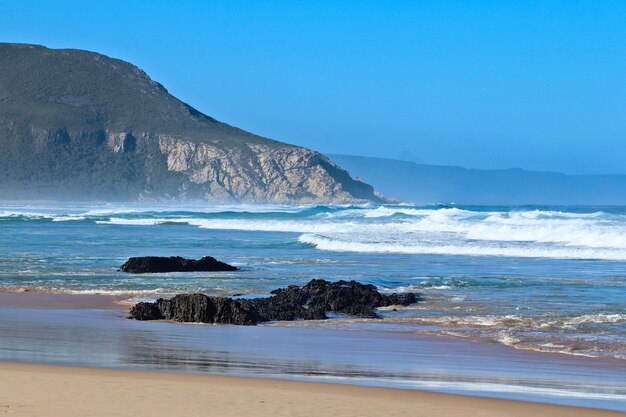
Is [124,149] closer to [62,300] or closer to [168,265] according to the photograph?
[168,265]

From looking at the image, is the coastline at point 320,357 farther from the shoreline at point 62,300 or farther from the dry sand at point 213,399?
the shoreline at point 62,300

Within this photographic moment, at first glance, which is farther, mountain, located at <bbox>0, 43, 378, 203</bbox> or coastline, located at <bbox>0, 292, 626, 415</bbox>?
mountain, located at <bbox>0, 43, 378, 203</bbox>

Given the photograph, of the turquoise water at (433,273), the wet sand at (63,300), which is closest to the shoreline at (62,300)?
the wet sand at (63,300)

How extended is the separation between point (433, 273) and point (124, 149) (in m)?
121

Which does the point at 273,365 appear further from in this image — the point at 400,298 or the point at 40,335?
the point at 400,298

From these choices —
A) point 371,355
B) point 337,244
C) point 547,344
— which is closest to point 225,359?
point 371,355

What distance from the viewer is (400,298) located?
16859 mm

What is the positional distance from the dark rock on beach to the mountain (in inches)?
4196

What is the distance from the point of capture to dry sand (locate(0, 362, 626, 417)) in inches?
311

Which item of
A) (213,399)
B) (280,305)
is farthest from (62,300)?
(213,399)

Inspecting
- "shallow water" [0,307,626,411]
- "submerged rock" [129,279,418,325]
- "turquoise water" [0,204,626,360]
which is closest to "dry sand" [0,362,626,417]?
"shallow water" [0,307,626,411]

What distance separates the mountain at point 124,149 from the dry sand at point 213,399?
12031cm

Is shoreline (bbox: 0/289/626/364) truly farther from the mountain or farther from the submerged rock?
the mountain

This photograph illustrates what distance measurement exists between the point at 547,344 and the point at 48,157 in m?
132
